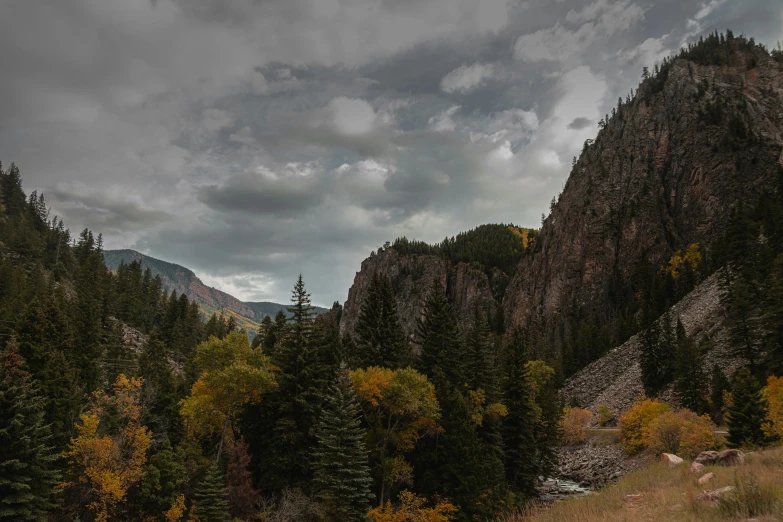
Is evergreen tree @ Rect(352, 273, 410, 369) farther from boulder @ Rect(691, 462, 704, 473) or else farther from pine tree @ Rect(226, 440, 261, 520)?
boulder @ Rect(691, 462, 704, 473)

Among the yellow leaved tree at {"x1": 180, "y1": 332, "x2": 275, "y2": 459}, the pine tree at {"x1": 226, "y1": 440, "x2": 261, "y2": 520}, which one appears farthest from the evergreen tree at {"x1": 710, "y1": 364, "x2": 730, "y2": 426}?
the pine tree at {"x1": 226, "y1": 440, "x2": 261, "y2": 520}

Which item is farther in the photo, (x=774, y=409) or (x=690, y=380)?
(x=690, y=380)

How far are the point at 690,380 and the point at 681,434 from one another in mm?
15329

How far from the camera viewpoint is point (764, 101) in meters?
124

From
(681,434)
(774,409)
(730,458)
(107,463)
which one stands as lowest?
(107,463)

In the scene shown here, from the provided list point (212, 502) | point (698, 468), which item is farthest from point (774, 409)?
point (212, 502)

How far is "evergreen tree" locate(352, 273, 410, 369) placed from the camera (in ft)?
141

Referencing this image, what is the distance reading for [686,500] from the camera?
1048 cm

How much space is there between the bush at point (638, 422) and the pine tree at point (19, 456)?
53.4 meters

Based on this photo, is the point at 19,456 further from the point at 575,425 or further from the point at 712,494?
the point at 575,425

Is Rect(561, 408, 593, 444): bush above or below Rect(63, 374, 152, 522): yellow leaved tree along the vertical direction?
below

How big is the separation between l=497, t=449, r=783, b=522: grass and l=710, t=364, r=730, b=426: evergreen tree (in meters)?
40.1

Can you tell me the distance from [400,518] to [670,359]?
174 ft

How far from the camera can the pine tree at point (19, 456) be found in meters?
24.4
